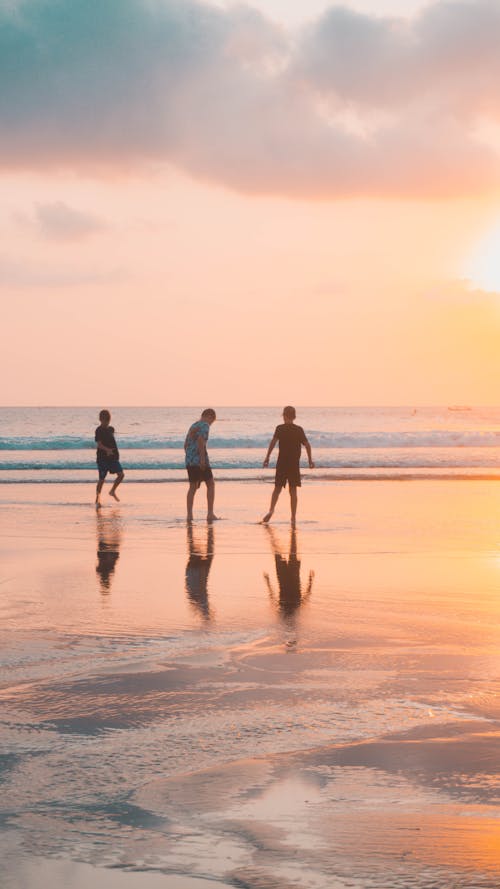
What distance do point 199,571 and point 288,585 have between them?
54.4 inches

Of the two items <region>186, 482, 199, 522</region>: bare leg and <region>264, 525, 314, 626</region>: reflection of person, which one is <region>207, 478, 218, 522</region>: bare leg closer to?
<region>186, 482, 199, 522</region>: bare leg

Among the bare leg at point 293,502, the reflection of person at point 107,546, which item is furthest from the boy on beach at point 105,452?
the bare leg at point 293,502

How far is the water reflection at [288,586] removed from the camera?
9375mm

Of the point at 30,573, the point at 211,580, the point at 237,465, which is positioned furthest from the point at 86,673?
the point at 237,465

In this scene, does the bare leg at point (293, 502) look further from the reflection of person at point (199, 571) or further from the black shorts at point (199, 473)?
the reflection of person at point (199, 571)

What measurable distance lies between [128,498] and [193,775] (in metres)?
19.4

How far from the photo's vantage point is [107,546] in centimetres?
1477

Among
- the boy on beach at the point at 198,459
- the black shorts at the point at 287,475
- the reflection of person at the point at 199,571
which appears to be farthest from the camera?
the black shorts at the point at 287,475

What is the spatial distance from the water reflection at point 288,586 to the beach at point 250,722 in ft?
0.17

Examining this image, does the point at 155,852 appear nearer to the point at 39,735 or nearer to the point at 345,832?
the point at 345,832

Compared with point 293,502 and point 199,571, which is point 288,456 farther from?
point 199,571

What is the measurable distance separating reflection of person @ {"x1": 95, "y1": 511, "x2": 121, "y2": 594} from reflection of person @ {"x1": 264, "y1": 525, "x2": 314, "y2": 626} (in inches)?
68.6

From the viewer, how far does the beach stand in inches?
157

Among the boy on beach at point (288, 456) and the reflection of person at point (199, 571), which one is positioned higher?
the boy on beach at point (288, 456)
